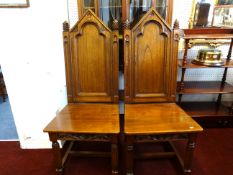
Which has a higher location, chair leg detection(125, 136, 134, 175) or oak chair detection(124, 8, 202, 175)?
oak chair detection(124, 8, 202, 175)

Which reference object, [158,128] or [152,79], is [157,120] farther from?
[152,79]

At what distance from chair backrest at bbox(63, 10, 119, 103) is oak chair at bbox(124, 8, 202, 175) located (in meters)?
0.12

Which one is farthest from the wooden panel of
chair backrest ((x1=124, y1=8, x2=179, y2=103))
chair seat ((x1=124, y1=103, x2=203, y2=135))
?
chair seat ((x1=124, y1=103, x2=203, y2=135))

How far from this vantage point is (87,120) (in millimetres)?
1379

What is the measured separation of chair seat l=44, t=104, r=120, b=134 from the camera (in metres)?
1.26

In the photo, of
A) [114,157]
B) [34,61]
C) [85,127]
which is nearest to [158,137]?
[114,157]

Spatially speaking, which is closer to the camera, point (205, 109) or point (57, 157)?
point (57, 157)

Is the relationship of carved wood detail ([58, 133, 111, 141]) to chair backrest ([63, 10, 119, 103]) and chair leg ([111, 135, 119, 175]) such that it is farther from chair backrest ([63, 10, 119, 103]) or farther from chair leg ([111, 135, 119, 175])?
chair backrest ([63, 10, 119, 103])

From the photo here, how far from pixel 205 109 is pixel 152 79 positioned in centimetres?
89

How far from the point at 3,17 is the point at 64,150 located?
1.22 m

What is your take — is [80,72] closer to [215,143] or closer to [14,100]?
[14,100]

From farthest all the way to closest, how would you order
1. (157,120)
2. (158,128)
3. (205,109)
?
(205,109)
(157,120)
(158,128)

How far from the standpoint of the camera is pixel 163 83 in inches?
64.0

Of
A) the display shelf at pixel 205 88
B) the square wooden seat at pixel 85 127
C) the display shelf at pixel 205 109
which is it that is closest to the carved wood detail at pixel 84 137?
the square wooden seat at pixel 85 127
